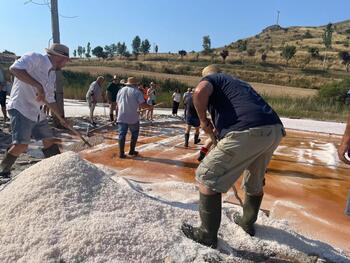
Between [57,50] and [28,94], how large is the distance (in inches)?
22.5

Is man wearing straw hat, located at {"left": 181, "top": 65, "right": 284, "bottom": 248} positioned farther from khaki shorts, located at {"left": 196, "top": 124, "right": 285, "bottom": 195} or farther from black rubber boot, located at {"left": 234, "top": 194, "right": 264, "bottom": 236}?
black rubber boot, located at {"left": 234, "top": 194, "right": 264, "bottom": 236}

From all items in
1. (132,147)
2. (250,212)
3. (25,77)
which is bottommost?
(132,147)

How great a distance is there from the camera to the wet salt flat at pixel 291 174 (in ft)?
15.8

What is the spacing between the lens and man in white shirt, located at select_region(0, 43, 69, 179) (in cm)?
453

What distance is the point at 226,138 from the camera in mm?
3447

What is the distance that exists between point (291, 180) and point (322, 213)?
1.61m

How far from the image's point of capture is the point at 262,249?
3.71 metres

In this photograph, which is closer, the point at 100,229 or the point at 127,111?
the point at 100,229

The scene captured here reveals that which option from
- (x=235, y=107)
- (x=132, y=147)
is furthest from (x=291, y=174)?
(x=235, y=107)

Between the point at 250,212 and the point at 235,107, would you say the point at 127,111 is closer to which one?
the point at 250,212

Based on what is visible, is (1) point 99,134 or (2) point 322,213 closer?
(2) point 322,213

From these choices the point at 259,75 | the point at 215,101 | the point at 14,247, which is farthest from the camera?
the point at 259,75

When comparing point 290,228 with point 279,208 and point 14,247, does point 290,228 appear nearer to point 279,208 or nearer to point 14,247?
point 279,208

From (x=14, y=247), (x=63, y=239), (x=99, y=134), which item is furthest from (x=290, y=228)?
(x=99, y=134)
